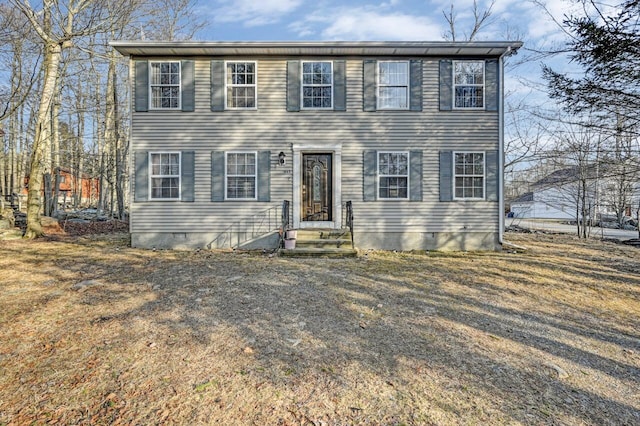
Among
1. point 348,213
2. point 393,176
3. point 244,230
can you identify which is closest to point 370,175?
point 393,176

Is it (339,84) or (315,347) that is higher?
(339,84)

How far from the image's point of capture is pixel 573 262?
8086 mm

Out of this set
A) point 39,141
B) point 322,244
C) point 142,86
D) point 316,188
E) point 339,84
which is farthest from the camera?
point 39,141

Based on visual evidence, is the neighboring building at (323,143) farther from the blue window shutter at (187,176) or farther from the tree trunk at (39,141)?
the tree trunk at (39,141)

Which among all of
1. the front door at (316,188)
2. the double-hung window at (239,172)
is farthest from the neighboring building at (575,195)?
the double-hung window at (239,172)

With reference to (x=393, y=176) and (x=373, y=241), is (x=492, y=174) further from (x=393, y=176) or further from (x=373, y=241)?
(x=373, y=241)

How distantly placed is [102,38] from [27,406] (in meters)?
15.6

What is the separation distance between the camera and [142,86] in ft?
31.4

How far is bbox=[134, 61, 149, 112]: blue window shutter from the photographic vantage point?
9.55 meters

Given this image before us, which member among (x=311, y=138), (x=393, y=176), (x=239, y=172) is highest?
(x=311, y=138)

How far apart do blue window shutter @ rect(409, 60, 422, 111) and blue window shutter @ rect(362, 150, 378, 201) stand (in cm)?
173

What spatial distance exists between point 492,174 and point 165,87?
9.47 meters

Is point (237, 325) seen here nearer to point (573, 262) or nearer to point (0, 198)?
point (573, 262)

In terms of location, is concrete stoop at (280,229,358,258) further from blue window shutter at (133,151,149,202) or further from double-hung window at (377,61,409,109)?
blue window shutter at (133,151,149,202)
